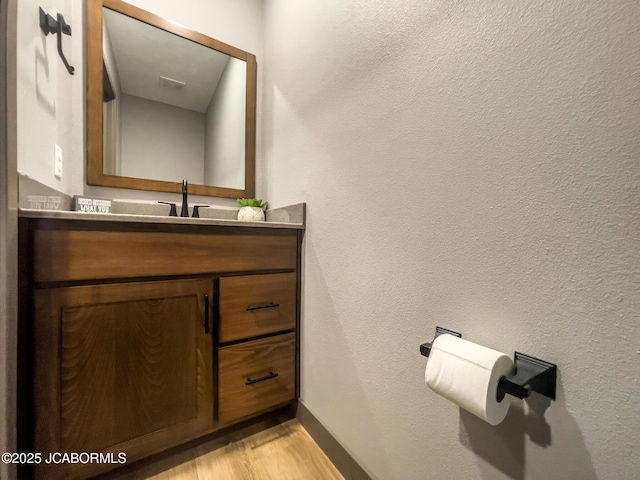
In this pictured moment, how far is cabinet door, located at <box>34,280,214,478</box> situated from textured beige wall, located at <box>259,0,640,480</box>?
0.50 meters

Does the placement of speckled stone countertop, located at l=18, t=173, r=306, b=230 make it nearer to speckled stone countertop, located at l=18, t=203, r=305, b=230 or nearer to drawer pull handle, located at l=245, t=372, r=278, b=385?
speckled stone countertop, located at l=18, t=203, r=305, b=230

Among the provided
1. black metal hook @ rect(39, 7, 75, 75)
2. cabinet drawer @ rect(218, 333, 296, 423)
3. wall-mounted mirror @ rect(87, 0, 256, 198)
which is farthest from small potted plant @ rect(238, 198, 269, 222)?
black metal hook @ rect(39, 7, 75, 75)

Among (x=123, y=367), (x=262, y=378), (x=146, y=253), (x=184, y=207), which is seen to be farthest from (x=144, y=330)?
(x=184, y=207)

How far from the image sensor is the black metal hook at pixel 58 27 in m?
0.91

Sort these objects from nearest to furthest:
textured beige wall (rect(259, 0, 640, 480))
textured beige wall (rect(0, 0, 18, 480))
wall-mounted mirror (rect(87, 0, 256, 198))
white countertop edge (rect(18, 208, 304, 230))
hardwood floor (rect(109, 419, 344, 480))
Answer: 1. textured beige wall (rect(259, 0, 640, 480))
2. textured beige wall (rect(0, 0, 18, 480))
3. white countertop edge (rect(18, 208, 304, 230))
4. hardwood floor (rect(109, 419, 344, 480))
5. wall-mounted mirror (rect(87, 0, 256, 198))

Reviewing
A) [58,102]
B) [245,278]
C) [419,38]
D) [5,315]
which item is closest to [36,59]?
[58,102]

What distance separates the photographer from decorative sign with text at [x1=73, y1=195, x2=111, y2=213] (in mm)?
1097

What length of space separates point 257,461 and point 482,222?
113 centimetres

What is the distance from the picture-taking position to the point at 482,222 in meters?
0.54

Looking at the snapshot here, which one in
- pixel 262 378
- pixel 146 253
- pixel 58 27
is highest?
pixel 58 27

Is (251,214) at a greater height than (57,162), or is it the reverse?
(57,162)

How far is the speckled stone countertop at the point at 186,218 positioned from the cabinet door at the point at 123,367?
0.21 metres

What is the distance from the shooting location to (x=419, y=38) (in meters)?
0.65

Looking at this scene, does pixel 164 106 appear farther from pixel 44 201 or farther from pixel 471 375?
pixel 471 375
